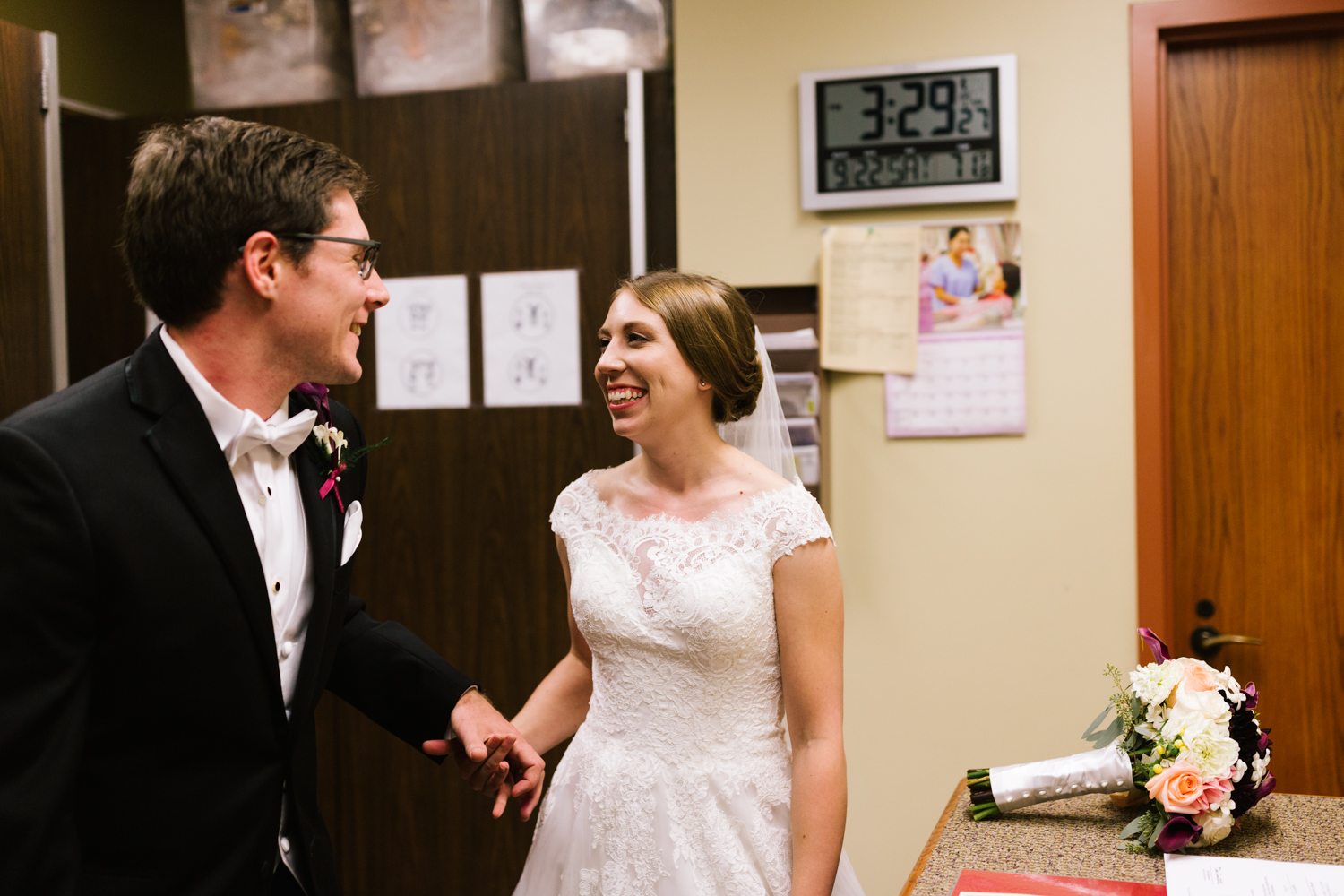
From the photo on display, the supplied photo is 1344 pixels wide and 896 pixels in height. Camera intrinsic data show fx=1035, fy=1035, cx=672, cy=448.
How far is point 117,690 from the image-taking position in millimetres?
1108

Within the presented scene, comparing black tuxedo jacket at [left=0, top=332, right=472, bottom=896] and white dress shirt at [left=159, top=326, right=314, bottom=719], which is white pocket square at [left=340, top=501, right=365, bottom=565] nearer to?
white dress shirt at [left=159, top=326, right=314, bottom=719]

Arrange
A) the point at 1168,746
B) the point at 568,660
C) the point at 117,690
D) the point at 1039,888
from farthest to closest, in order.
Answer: the point at 568,660, the point at 1168,746, the point at 1039,888, the point at 117,690

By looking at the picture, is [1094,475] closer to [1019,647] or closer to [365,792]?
[1019,647]

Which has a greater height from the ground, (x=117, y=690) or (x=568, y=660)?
(x=117, y=690)

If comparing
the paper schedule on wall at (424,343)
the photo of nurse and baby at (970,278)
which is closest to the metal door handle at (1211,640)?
the photo of nurse and baby at (970,278)

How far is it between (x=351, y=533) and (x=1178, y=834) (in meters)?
1.17

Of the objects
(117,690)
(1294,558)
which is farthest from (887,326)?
(117,690)

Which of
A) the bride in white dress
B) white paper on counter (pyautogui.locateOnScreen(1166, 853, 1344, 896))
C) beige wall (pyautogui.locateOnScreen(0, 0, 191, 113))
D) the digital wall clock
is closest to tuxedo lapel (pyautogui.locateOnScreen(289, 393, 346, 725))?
the bride in white dress

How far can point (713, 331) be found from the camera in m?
1.67

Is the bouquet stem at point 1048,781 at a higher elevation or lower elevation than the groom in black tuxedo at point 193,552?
lower

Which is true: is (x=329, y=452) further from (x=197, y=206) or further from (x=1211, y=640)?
(x=1211, y=640)

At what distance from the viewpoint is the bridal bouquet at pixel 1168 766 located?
1325mm

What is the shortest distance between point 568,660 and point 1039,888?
2.95 ft

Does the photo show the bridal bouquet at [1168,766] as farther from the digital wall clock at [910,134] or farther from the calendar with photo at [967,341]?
the digital wall clock at [910,134]
